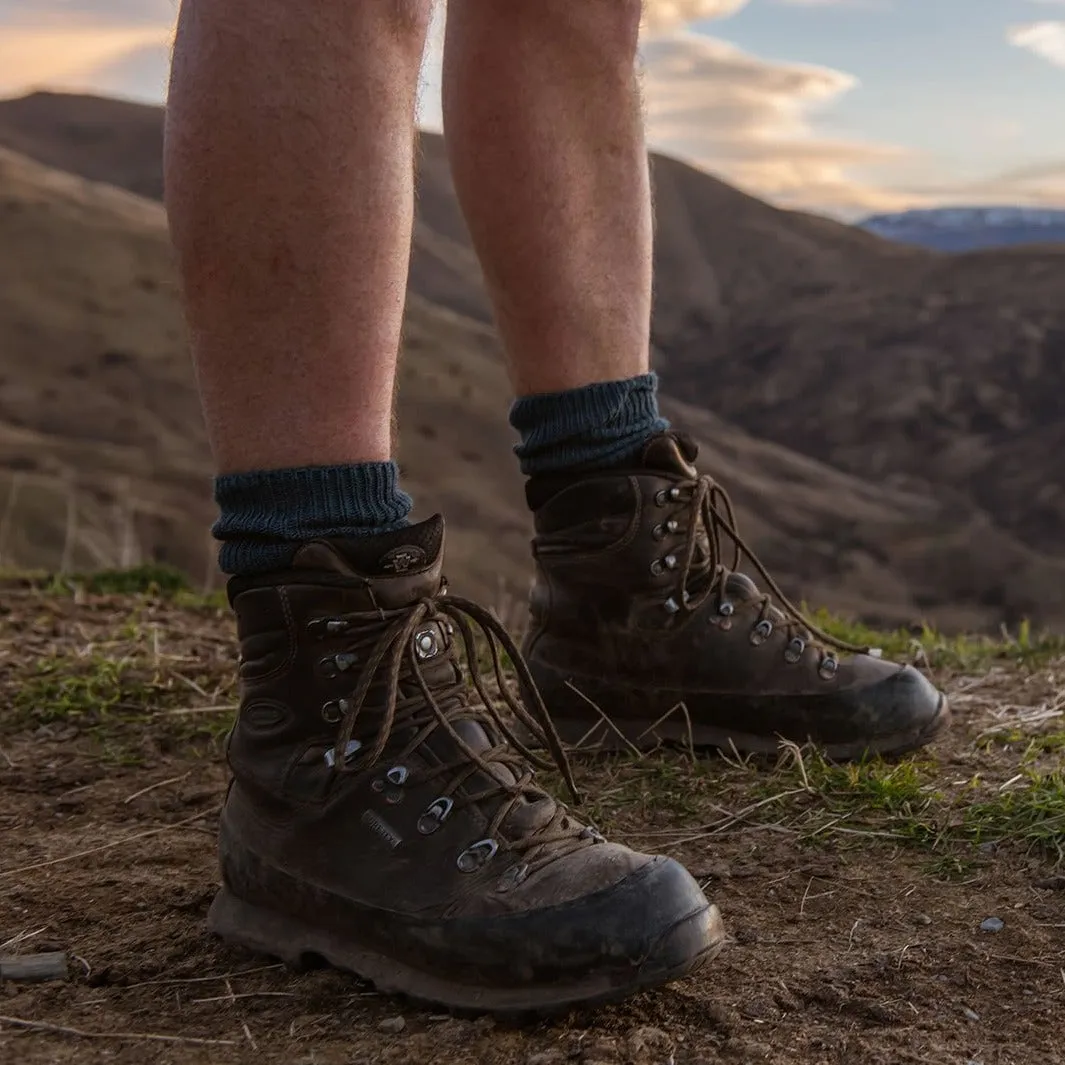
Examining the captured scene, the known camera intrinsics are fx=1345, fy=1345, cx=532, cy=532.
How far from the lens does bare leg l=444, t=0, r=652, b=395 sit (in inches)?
79.2

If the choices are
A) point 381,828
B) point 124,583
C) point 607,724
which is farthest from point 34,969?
point 124,583

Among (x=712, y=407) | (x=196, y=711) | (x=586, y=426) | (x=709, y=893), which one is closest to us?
(x=709, y=893)

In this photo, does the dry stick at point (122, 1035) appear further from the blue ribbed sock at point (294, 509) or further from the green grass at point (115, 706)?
the green grass at point (115, 706)

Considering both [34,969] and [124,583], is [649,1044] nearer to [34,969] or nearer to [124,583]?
[34,969]

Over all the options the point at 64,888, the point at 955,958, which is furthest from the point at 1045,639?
the point at 64,888

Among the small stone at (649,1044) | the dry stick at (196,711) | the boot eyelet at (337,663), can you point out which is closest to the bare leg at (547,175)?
the boot eyelet at (337,663)

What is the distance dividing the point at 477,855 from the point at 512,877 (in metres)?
0.05

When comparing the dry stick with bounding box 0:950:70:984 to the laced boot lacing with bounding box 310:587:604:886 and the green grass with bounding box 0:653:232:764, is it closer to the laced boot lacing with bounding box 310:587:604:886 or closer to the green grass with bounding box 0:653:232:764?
the laced boot lacing with bounding box 310:587:604:886

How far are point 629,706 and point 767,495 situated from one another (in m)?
21.9

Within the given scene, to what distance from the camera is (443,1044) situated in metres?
1.31

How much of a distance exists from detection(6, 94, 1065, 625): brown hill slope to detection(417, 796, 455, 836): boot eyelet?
880 cm

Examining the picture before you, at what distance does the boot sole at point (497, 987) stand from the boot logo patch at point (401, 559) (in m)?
0.41

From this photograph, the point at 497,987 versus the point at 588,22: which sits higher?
the point at 588,22

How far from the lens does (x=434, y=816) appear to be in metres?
1.48
